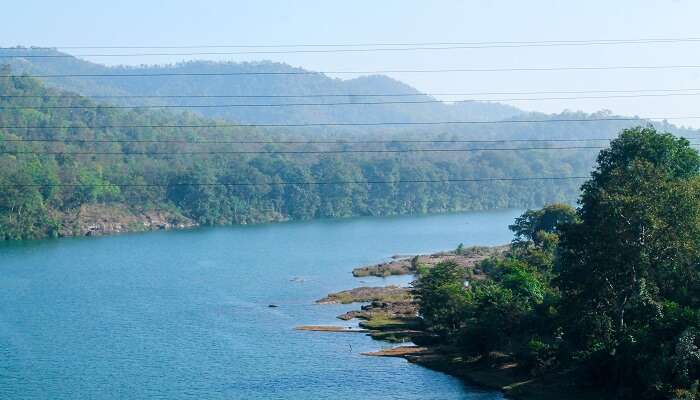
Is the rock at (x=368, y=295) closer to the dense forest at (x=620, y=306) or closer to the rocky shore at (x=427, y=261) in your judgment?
the rocky shore at (x=427, y=261)

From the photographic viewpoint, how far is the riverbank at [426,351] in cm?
3178

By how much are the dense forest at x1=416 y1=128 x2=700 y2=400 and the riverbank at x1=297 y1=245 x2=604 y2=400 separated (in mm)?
320

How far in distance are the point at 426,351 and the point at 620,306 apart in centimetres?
1006

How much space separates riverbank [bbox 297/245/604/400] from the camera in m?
31.8

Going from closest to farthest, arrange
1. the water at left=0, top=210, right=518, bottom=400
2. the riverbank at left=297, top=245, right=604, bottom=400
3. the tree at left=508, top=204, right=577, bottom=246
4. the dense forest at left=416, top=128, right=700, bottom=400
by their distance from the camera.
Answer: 1. the dense forest at left=416, top=128, right=700, bottom=400
2. the riverbank at left=297, top=245, right=604, bottom=400
3. the water at left=0, top=210, right=518, bottom=400
4. the tree at left=508, top=204, right=577, bottom=246

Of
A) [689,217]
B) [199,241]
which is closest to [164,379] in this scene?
[689,217]

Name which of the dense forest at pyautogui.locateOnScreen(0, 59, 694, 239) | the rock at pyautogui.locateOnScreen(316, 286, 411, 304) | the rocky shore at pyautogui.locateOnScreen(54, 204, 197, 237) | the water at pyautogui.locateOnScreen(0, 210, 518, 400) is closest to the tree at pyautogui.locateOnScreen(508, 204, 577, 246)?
the rock at pyautogui.locateOnScreen(316, 286, 411, 304)

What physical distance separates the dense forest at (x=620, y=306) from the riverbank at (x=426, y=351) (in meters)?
0.32

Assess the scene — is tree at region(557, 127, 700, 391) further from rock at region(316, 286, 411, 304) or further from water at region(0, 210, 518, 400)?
rock at region(316, 286, 411, 304)

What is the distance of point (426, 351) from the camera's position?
3850cm

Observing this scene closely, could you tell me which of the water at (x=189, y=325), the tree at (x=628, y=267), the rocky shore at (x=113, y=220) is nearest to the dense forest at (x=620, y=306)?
the tree at (x=628, y=267)

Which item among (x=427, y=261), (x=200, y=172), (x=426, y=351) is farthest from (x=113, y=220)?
(x=426, y=351)

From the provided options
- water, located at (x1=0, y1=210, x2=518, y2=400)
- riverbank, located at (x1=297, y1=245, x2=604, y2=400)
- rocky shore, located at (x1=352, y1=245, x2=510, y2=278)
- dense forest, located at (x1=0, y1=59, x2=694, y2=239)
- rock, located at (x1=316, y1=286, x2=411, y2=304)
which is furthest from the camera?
dense forest, located at (x1=0, y1=59, x2=694, y2=239)

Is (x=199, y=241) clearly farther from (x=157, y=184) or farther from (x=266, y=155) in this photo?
(x=266, y=155)
